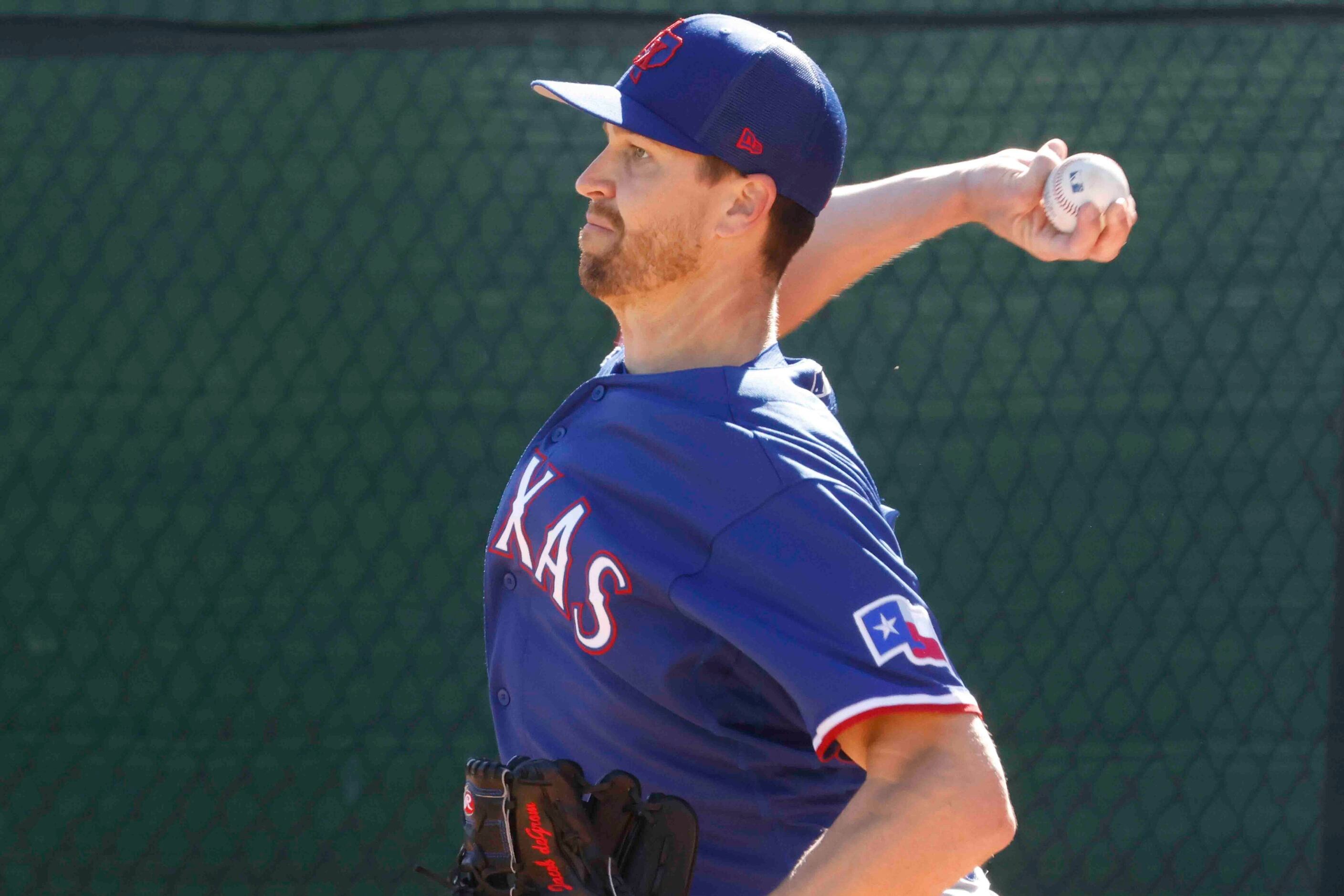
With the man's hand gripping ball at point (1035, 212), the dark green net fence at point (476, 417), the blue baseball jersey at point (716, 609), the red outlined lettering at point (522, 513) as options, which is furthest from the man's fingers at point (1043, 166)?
the dark green net fence at point (476, 417)

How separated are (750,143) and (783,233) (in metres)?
0.14

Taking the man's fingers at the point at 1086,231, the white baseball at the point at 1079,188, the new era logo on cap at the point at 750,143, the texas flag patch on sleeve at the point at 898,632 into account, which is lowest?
the texas flag patch on sleeve at the point at 898,632

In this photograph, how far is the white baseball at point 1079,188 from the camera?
5.86ft

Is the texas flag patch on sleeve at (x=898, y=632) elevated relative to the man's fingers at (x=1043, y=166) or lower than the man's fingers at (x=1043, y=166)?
lower

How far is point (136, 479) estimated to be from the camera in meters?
3.36

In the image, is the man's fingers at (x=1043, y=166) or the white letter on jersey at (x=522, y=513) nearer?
the white letter on jersey at (x=522, y=513)

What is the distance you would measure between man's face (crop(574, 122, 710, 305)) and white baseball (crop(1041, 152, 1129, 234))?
49cm

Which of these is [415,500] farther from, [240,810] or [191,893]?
[191,893]

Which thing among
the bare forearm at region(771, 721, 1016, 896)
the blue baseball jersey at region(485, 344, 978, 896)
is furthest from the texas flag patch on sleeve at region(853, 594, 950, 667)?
the bare forearm at region(771, 721, 1016, 896)

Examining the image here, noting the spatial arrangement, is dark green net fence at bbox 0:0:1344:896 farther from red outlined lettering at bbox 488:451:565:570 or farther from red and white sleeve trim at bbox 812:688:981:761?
red and white sleeve trim at bbox 812:688:981:761

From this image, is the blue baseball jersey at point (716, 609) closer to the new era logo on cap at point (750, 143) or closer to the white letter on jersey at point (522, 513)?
the white letter on jersey at point (522, 513)

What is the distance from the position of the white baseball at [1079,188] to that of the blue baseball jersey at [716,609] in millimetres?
401

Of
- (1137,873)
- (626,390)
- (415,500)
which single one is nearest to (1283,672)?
(1137,873)

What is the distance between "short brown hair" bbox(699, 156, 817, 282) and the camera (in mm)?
1744
